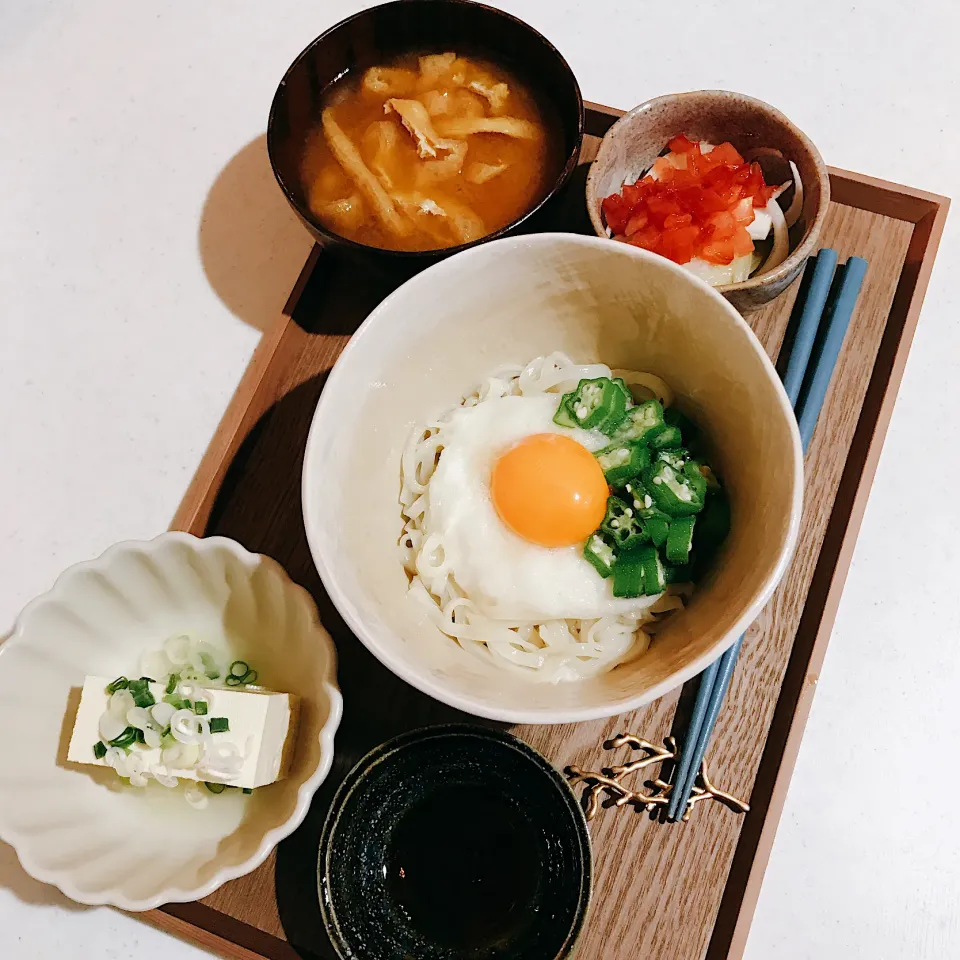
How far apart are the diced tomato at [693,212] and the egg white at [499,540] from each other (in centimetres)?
41

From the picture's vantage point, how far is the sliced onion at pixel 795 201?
169cm

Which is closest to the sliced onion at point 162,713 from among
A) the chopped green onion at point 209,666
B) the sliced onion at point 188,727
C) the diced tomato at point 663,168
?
the sliced onion at point 188,727

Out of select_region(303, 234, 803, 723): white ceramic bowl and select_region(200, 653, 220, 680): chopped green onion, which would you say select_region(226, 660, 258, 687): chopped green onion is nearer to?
select_region(200, 653, 220, 680): chopped green onion

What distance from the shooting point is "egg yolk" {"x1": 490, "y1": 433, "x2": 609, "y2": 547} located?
1417 millimetres

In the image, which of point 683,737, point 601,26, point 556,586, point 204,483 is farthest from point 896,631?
point 601,26

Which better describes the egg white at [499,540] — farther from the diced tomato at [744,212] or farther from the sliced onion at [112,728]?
the sliced onion at [112,728]

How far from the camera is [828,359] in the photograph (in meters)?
1.66

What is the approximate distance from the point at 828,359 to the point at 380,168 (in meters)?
1.03

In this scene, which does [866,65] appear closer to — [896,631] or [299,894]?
[896,631]

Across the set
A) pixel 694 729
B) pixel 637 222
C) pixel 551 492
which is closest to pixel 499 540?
pixel 551 492

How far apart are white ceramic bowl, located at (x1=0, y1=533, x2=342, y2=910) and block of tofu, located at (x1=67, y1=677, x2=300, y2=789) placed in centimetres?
4

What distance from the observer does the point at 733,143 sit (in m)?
1.77

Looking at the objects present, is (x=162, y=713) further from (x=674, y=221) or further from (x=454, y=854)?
(x=674, y=221)

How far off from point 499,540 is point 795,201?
94 cm
